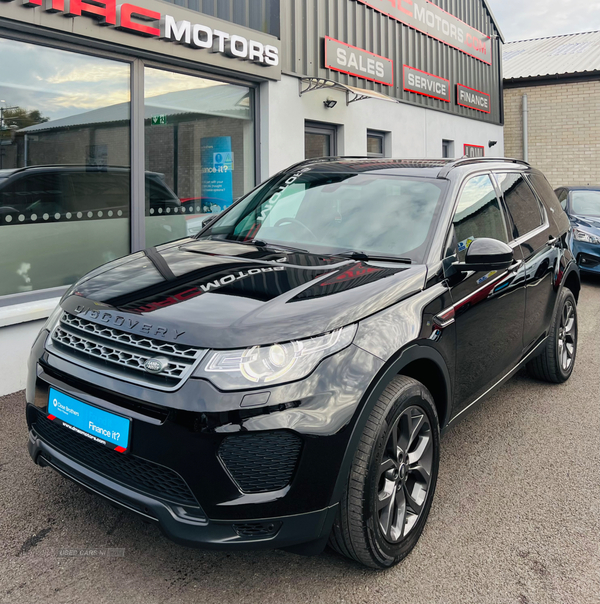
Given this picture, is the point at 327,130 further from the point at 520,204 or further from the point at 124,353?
the point at 124,353

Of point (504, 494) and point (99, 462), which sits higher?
point (99, 462)

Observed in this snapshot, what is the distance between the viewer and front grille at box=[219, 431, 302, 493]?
6.99 feet

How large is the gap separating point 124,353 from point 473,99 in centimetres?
1395

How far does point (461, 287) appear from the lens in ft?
10.1

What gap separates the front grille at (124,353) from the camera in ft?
7.18

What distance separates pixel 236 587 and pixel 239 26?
→ 6.42 m

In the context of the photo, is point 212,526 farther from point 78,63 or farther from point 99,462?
point 78,63

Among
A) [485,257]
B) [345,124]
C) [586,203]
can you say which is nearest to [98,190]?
[485,257]

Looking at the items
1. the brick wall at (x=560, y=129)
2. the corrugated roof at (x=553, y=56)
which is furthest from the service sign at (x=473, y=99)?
the corrugated roof at (x=553, y=56)

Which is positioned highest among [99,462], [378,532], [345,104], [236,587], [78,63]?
[345,104]

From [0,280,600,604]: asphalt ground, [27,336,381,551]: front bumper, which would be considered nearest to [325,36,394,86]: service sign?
[0,280,600,604]: asphalt ground

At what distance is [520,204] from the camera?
421cm

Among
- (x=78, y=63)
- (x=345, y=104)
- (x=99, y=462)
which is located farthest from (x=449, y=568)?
(x=345, y=104)

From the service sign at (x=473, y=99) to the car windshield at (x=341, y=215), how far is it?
1096 centimetres
